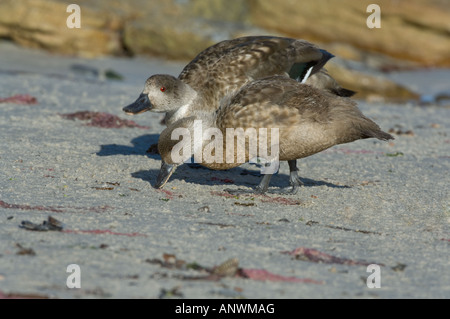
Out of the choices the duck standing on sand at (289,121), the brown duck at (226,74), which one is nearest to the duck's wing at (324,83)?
the brown duck at (226,74)

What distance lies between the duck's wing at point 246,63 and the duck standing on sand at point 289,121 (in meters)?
0.94

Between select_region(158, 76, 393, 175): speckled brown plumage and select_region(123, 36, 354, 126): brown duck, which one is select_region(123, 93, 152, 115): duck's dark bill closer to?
select_region(123, 36, 354, 126): brown duck

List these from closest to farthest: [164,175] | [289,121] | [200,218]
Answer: [200,218], [289,121], [164,175]

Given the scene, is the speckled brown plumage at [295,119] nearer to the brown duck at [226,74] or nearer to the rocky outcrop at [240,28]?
the brown duck at [226,74]

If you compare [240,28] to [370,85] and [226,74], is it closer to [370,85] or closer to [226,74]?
[370,85]

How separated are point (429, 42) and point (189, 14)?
7.36 m

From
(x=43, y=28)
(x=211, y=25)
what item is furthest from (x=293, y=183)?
Answer: (x=211, y=25)

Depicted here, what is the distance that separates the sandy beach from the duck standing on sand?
0.52m

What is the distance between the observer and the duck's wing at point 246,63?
829 cm

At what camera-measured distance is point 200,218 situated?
6.33 meters

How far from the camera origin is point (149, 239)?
5.53m

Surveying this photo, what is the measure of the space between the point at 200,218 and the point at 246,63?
271cm

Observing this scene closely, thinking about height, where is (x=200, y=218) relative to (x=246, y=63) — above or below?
below

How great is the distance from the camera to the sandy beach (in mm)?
4797
